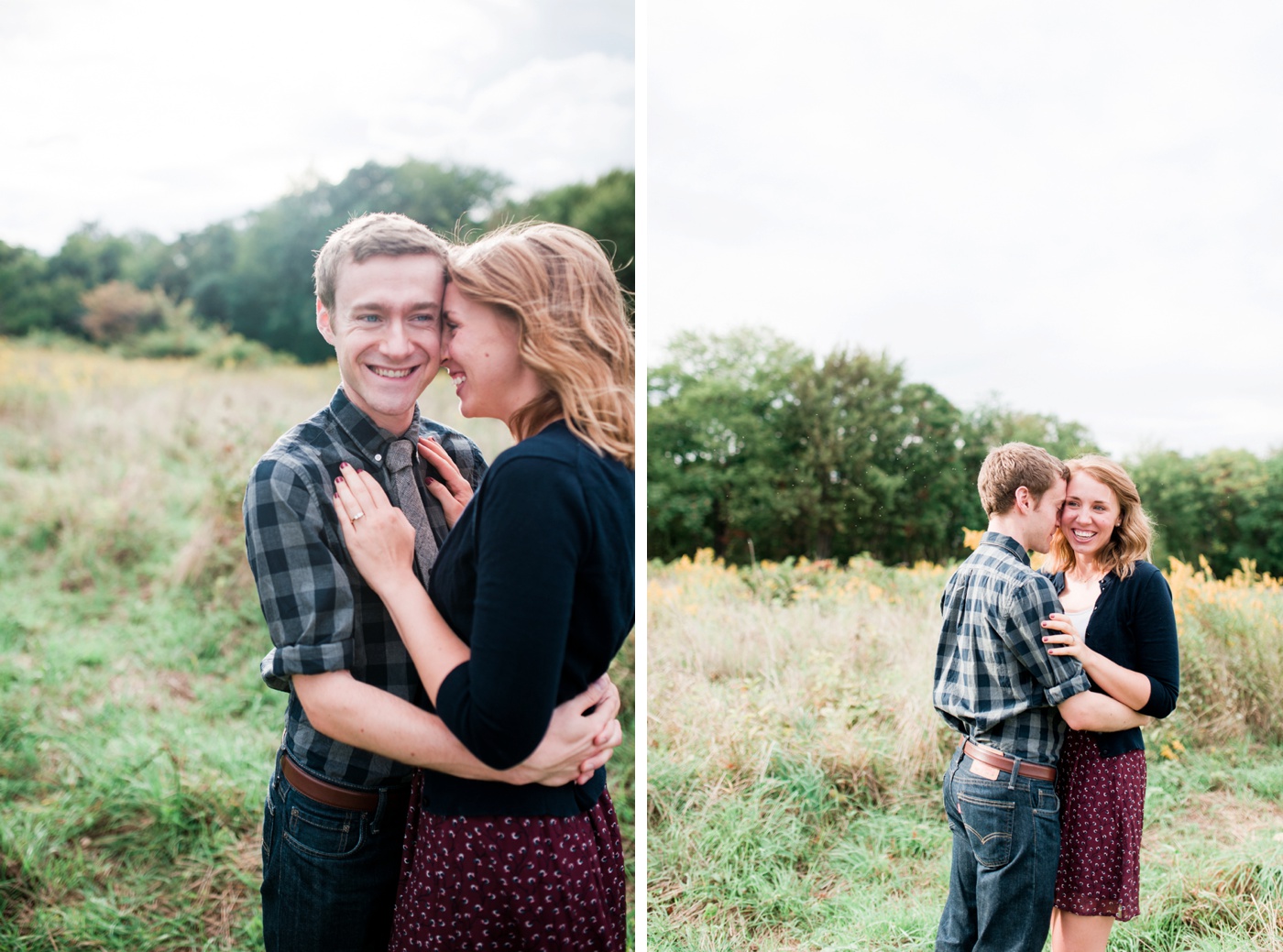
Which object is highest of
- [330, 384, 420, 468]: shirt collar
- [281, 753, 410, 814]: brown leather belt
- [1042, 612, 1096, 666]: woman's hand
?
[330, 384, 420, 468]: shirt collar

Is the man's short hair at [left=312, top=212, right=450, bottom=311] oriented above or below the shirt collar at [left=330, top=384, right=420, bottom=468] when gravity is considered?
above

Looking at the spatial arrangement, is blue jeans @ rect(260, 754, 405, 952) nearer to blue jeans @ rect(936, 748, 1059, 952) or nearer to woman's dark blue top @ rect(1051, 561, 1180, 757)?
blue jeans @ rect(936, 748, 1059, 952)

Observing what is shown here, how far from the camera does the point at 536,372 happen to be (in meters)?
1.67

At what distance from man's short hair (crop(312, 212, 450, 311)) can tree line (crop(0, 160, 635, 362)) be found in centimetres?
299

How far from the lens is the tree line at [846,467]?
2727 mm

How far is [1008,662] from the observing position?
7.27ft

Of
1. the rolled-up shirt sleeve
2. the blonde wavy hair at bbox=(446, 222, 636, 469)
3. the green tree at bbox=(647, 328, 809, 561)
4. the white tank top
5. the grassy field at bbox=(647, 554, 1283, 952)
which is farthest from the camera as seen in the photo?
the green tree at bbox=(647, 328, 809, 561)

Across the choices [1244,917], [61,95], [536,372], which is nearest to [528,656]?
[536,372]

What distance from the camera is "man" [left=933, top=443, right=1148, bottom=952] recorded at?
7.00 feet

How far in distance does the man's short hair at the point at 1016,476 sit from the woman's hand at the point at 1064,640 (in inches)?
12.8

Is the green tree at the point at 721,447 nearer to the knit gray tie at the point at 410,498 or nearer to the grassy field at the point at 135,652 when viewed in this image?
the grassy field at the point at 135,652

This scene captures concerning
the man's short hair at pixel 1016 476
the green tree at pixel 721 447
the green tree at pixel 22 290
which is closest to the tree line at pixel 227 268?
the green tree at pixel 22 290

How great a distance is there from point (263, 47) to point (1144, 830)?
15.7 ft

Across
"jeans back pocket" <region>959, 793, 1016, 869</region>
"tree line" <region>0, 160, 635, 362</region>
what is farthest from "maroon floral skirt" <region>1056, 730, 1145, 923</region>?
"tree line" <region>0, 160, 635, 362</region>
